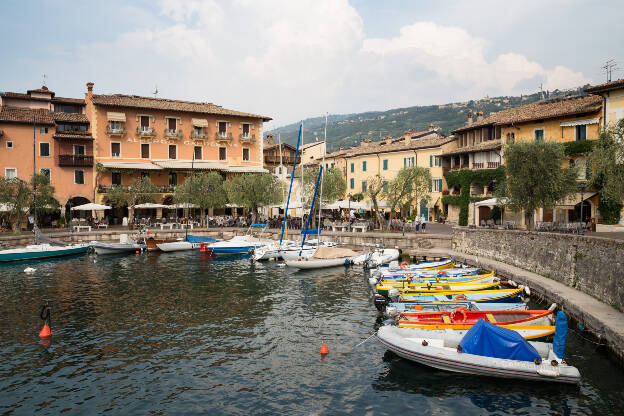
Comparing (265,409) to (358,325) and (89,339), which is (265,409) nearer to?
(358,325)

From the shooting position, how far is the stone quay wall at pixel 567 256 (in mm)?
17938

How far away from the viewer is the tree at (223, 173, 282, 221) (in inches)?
2020

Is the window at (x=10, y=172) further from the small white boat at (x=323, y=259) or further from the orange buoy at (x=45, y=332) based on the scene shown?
the orange buoy at (x=45, y=332)

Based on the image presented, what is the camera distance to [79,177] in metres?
54.5

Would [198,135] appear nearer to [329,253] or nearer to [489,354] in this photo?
[329,253]

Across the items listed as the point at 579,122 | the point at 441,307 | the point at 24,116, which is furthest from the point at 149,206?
the point at 579,122

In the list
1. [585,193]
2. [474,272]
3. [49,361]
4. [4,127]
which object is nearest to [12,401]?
[49,361]

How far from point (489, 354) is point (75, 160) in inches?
2123

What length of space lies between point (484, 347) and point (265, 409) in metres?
6.86

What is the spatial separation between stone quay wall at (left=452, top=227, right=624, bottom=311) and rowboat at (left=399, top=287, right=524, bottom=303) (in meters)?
2.96

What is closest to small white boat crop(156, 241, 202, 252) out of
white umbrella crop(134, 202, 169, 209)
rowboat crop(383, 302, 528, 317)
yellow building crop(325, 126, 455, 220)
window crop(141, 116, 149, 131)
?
white umbrella crop(134, 202, 169, 209)

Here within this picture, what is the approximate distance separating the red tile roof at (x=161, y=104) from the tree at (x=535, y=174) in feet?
134

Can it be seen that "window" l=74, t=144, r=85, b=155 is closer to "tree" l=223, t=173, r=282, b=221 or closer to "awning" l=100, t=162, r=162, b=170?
"awning" l=100, t=162, r=162, b=170

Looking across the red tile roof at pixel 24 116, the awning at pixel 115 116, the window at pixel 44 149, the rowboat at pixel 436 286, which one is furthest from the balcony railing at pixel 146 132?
the rowboat at pixel 436 286
